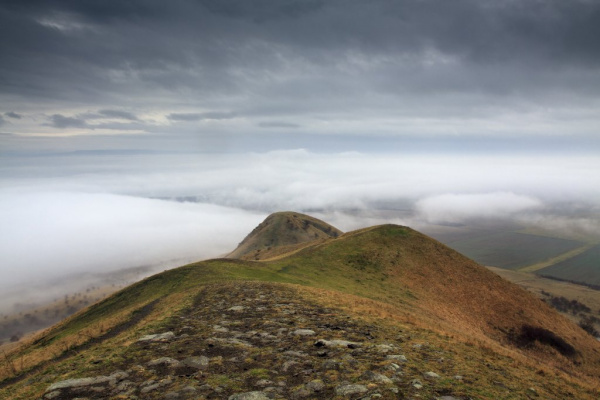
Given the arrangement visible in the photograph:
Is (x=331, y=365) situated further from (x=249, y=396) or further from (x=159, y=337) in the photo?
(x=159, y=337)

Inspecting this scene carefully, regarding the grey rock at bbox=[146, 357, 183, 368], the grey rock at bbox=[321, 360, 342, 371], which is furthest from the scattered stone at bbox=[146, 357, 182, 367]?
the grey rock at bbox=[321, 360, 342, 371]

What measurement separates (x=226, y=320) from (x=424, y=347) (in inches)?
464

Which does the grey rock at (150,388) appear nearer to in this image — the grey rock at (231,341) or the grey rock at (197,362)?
the grey rock at (197,362)

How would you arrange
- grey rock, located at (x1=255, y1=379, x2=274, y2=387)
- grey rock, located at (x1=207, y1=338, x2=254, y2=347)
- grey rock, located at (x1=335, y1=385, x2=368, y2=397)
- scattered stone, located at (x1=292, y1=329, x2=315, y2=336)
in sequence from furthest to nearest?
scattered stone, located at (x1=292, y1=329, x2=315, y2=336)
grey rock, located at (x1=207, y1=338, x2=254, y2=347)
grey rock, located at (x1=255, y1=379, x2=274, y2=387)
grey rock, located at (x1=335, y1=385, x2=368, y2=397)

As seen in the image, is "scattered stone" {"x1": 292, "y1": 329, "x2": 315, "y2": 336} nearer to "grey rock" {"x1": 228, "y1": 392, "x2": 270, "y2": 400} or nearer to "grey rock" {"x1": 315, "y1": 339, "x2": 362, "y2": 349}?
"grey rock" {"x1": 315, "y1": 339, "x2": 362, "y2": 349}

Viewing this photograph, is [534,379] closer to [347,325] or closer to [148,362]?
[347,325]

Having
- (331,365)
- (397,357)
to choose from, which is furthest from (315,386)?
(397,357)

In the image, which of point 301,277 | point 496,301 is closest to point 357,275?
point 301,277

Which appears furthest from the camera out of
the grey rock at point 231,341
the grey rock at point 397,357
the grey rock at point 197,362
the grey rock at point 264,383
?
the grey rock at point 231,341

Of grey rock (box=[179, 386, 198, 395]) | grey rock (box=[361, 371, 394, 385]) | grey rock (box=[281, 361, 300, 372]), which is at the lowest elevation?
grey rock (box=[281, 361, 300, 372])

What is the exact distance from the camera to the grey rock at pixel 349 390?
10.8 meters

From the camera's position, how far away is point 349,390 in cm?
1099

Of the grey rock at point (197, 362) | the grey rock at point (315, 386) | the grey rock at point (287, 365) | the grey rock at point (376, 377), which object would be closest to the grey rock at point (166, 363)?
the grey rock at point (197, 362)

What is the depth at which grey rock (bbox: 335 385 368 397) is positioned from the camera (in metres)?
10.8
